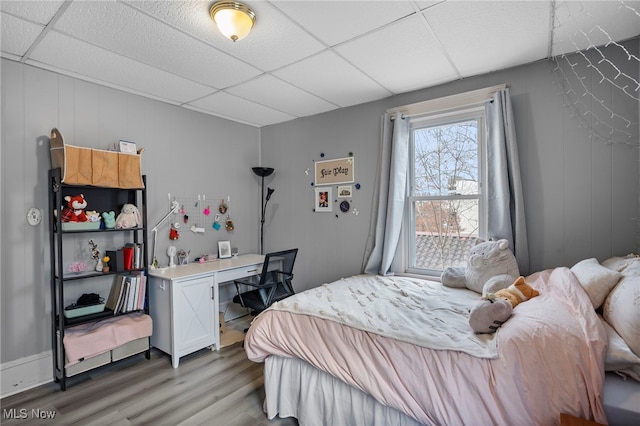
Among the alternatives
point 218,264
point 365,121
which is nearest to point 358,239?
point 365,121

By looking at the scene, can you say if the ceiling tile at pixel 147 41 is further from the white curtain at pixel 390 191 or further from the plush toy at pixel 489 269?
the plush toy at pixel 489 269

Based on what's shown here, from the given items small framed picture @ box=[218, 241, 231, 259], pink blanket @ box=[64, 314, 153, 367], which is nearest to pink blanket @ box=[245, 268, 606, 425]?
pink blanket @ box=[64, 314, 153, 367]

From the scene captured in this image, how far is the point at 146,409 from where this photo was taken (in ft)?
7.23

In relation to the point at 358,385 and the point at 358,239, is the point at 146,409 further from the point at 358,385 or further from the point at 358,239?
the point at 358,239

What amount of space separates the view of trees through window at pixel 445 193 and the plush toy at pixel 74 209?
2901 mm

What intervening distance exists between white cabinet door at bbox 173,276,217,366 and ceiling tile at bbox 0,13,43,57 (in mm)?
1980

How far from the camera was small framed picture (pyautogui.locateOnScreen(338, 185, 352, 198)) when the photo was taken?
360 centimetres

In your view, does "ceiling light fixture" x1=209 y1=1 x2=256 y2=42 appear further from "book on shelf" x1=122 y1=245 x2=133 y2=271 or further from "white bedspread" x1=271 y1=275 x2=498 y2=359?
"book on shelf" x1=122 y1=245 x2=133 y2=271

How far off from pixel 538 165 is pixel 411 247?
129cm

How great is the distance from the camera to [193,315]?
9.75 feet

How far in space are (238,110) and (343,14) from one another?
2061mm

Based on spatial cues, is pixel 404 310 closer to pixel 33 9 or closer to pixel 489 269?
pixel 489 269

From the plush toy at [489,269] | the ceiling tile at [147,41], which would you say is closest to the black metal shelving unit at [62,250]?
the ceiling tile at [147,41]

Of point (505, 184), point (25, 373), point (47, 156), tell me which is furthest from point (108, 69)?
point (505, 184)
